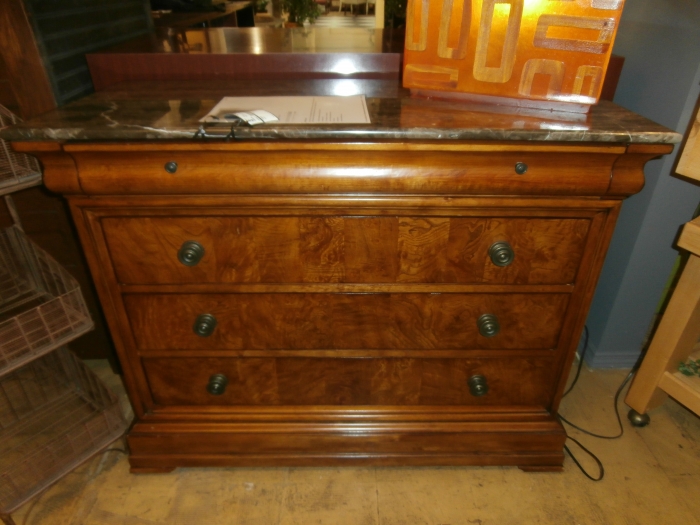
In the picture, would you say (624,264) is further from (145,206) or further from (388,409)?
(145,206)

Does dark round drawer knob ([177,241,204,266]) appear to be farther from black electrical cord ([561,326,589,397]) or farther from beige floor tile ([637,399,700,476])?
beige floor tile ([637,399,700,476])

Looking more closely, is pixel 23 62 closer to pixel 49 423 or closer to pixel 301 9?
pixel 49 423

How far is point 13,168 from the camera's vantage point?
1.10 metres

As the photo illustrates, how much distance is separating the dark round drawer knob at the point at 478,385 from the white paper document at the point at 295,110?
716 millimetres

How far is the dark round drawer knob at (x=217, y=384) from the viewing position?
1194 mm

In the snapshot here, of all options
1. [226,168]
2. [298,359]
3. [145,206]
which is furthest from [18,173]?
[298,359]

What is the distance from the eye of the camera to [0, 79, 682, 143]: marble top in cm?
88

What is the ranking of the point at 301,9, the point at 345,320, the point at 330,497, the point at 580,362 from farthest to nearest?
the point at 301,9 < the point at 580,362 < the point at 330,497 < the point at 345,320

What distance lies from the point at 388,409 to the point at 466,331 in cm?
32

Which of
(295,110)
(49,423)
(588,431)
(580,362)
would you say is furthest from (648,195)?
(49,423)

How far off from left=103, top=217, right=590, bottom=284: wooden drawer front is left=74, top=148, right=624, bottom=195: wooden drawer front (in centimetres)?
8

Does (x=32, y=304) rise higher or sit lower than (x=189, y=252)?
lower

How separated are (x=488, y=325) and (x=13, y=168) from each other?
46.8 inches

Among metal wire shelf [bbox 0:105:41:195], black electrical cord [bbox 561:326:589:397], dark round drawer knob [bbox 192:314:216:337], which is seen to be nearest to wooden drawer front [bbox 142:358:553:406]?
dark round drawer knob [bbox 192:314:216:337]
